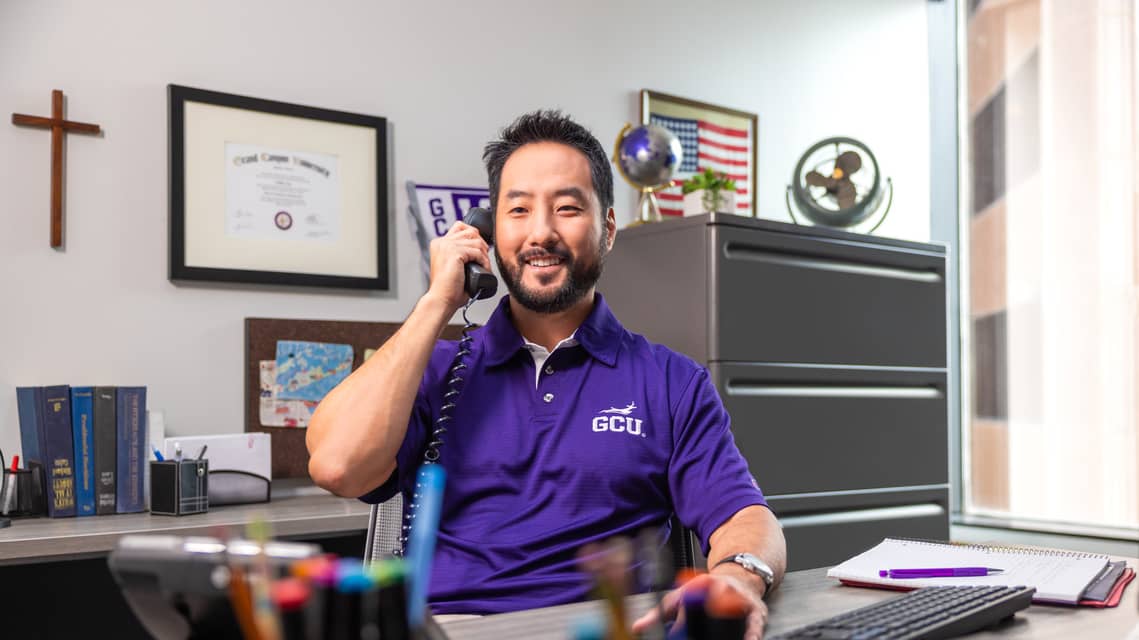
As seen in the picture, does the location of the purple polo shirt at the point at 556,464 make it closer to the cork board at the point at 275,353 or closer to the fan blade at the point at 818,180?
the cork board at the point at 275,353

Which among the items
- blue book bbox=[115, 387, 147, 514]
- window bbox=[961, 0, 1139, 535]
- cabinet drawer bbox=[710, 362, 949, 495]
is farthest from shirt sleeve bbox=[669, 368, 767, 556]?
window bbox=[961, 0, 1139, 535]

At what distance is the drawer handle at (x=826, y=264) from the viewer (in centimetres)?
238

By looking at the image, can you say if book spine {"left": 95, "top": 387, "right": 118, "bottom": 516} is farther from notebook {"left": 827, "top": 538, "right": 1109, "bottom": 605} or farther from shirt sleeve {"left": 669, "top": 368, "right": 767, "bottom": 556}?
notebook {"left": 827, "top": 538, "right": 1109, "bottom": 605}

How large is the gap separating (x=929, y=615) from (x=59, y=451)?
5.71ft

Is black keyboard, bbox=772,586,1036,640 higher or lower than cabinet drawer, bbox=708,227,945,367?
lower

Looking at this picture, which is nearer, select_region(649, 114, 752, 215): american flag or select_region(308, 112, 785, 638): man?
select_region(308, 112, 785, 638): man

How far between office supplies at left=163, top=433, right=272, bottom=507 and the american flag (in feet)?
4.77

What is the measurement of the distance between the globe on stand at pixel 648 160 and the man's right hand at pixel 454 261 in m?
1.04

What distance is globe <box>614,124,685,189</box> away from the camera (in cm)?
265

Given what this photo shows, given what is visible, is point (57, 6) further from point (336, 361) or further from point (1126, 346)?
point (1126, 346)

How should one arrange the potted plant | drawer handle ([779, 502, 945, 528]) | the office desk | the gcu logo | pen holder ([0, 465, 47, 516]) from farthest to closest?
the potted plant → drawer handle ([779, 502, 945, 528]) → pen holder ([0, 465, 47, 516]) → the gcu logo → the office desk

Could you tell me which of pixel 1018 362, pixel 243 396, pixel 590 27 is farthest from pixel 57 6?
pixel 1018 362

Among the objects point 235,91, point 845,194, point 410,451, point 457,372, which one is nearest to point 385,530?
point 410,451

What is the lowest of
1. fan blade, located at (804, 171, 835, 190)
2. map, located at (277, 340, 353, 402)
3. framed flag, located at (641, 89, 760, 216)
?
map, located at (277, 340, 353, 402)
